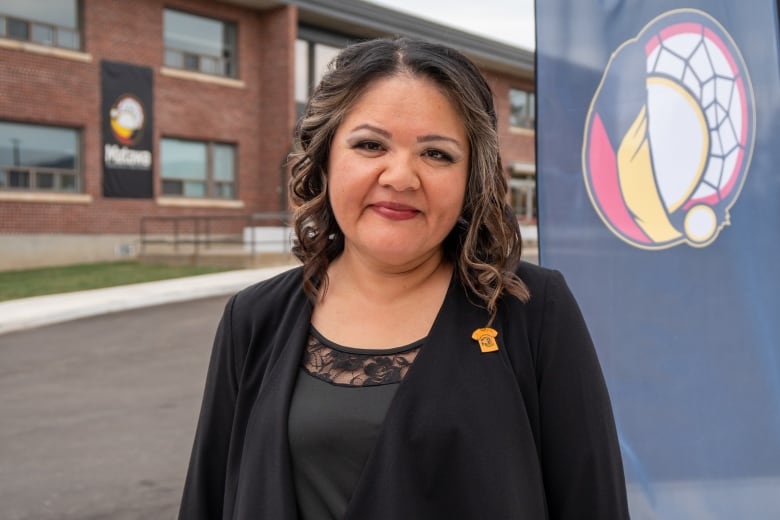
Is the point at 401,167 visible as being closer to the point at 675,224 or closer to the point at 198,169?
the point at 675,224

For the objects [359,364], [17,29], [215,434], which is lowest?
[215,434]

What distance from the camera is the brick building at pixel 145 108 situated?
19.5 meters

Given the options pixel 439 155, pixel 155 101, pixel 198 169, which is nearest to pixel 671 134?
pixel 439 155

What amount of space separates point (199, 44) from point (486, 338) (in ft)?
75.8

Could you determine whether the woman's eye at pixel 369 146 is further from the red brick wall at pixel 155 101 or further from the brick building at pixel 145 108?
the red brick wall at pixel 155 101

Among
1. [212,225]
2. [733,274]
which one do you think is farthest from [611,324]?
[212,225]

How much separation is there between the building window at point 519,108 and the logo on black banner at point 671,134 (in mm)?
30422

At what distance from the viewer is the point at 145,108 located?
21.6 metres

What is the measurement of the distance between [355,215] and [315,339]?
12.7 inches

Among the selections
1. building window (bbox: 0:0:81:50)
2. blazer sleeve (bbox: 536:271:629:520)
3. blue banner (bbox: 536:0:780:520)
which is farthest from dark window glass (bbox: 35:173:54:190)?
blazer sleeve (bbox: 536:271:629:520)

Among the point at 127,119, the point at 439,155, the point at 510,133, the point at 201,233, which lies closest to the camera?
the point at 439,155

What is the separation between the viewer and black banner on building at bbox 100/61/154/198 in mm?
20875

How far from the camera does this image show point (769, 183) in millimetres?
2742

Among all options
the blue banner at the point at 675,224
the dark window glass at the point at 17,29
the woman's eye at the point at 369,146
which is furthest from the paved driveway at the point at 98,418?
the dark window glass at the point at 17,29
